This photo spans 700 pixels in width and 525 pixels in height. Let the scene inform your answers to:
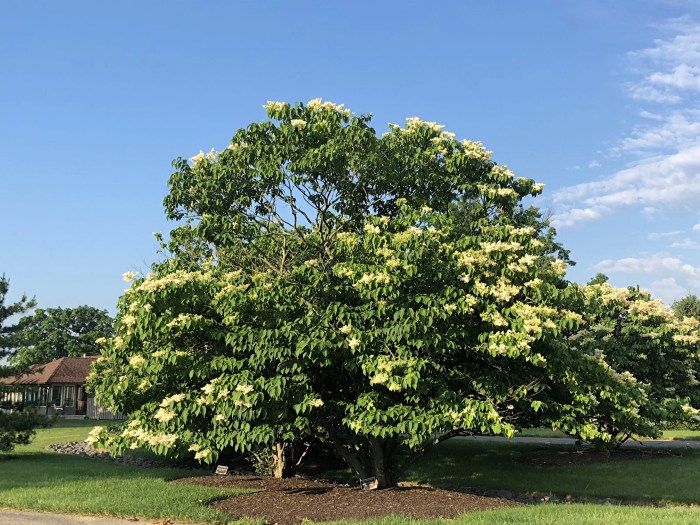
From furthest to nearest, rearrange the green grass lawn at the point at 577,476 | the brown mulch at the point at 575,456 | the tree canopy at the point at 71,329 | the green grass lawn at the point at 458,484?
the tree canopy at the point at 71,329, the brown mulch at the point at 575,456, the green grass lawn at the point at 577,476, the green grass lawn at the point at 458,484

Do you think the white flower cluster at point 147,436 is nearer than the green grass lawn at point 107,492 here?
Yes

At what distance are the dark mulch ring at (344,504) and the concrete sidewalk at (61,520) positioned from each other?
4.10ft

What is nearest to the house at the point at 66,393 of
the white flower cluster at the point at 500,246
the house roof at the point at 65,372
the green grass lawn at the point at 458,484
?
the house roof at the point at 65,372

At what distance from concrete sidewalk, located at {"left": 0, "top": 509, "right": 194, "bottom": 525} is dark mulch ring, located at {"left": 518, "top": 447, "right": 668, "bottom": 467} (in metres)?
12.4

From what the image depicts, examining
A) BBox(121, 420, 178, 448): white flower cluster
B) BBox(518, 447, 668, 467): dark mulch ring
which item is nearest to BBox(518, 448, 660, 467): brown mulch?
BBox(518, 447, 668, 467): dark mulch ring

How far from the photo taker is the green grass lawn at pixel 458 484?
330 inches

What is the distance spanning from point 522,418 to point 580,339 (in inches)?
270

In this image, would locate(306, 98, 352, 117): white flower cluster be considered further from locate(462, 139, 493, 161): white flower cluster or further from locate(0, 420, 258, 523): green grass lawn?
locate(0, 420, 258, 523): green grass lawn

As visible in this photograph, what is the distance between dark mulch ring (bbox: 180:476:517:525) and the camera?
29.1 feet

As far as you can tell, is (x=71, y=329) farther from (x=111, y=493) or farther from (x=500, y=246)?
(x=500, y=246)

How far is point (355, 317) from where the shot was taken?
8.91 metres

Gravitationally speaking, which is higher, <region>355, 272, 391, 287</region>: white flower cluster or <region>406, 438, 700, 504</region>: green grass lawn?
<region>355, 272, 391, 287</region>: white flower cluster

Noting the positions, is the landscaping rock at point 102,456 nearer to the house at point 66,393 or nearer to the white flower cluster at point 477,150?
the white flower cluster at point 477,150

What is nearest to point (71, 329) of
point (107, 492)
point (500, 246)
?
point (107, 492)
